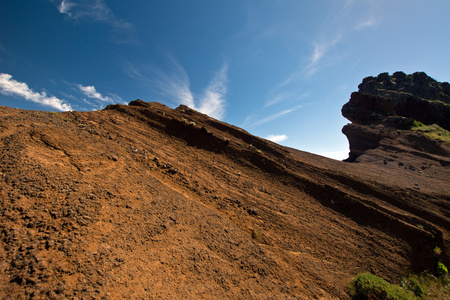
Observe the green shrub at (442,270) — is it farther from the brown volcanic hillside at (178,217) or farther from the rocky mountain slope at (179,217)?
the rocky mountain slope at (179,217)

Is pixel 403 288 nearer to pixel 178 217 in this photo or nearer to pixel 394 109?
pixel 178 217

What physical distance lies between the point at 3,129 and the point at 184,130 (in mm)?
8029

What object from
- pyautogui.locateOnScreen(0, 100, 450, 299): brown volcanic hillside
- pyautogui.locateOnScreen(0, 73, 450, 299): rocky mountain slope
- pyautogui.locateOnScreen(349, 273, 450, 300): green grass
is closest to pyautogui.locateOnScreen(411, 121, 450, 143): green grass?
pyautogui.locateOnScreen(0, 73, 450, 299): rocky mountain slope

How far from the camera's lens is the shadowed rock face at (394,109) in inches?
1252

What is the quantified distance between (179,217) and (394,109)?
50300 millimetres

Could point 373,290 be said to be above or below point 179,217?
below

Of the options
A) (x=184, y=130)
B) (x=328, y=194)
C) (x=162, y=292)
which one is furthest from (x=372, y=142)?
(x=162, y=292)

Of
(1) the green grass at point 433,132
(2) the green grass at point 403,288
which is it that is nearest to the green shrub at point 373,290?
(2) the green grass at point 403,288

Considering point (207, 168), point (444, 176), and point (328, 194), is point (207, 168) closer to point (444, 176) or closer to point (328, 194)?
point (328, 194)

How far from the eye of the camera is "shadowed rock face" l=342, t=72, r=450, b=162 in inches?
1252

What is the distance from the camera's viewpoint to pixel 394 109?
38969 millimetres

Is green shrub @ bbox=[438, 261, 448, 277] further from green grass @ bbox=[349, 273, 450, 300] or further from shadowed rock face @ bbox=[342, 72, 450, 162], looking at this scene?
shadowed rock face @ bbox=[342, 72, 450, 162]

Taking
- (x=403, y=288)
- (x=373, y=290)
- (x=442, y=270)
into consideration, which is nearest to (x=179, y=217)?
(x=373, y=290)

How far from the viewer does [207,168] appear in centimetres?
1049
